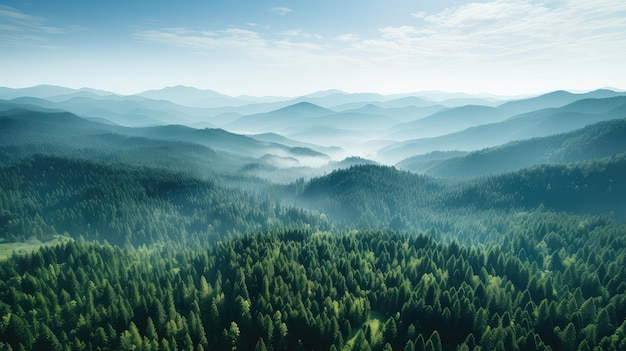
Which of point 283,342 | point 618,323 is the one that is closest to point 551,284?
point 618,323

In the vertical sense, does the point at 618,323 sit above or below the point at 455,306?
below

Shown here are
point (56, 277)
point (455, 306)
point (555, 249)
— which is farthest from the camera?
point (555, 249)

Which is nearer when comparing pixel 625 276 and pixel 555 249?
pixel 625 276

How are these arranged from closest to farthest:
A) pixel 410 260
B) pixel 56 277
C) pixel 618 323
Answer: pixel 618 323
pixel 56 277
pixel 410 260

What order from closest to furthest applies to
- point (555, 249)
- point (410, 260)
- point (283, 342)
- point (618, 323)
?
1. point (283, 342)
2. point (618, 323)
3. point (410, 260)
4. point (555, 249)

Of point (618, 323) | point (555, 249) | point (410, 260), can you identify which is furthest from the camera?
point (555, 249)

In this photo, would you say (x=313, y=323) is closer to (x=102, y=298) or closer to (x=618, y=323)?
(x=102, y=298)

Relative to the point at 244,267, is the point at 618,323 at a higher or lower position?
lower

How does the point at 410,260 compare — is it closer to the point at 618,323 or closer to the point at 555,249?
the point at 618,323

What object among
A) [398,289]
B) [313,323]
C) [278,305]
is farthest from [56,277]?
[398,289]
